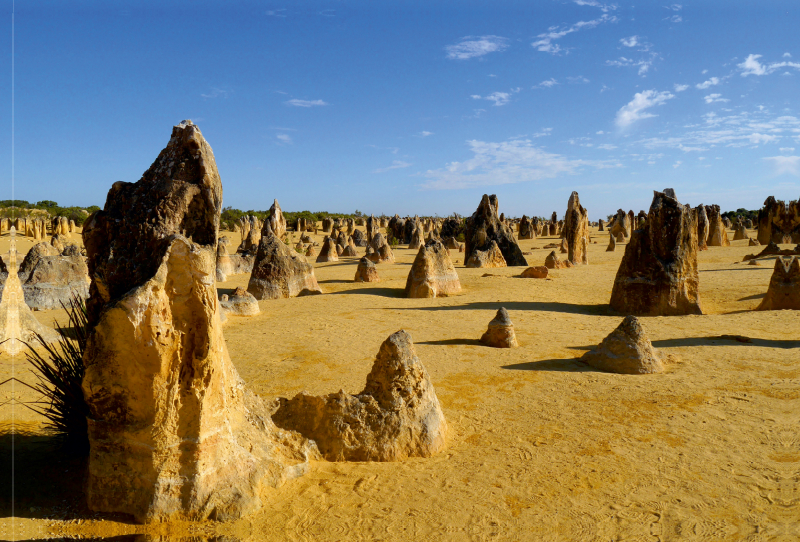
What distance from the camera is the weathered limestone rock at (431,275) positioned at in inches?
490

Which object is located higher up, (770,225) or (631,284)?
(770,225)

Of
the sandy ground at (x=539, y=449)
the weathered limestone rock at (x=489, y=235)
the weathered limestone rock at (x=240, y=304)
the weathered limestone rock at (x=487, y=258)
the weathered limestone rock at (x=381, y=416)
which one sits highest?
the weathered limestone rock at (x=489, y=235)

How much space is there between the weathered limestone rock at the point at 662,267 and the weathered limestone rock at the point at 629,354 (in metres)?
4.01

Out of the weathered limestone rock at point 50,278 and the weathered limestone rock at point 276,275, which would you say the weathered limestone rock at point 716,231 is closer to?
the weathered limestone rock at point 276,275

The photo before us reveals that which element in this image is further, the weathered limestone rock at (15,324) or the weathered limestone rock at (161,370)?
the weathered limestone rock at (15,324)

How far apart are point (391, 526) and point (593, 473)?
67.5 inches

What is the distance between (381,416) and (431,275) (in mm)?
8322

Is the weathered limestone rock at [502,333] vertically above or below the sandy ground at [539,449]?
above

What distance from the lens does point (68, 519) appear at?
324 cm

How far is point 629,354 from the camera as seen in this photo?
6.59 m

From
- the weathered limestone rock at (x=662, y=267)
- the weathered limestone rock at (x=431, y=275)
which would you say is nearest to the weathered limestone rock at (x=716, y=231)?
the weathered limestone rock at (x=662, y=267)

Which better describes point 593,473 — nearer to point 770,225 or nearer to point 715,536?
point 715,536

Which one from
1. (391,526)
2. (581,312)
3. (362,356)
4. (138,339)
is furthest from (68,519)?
(581,312)

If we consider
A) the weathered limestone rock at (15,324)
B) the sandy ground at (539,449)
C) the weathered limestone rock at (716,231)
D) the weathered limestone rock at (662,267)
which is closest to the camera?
the sandy ground at (539,449)
